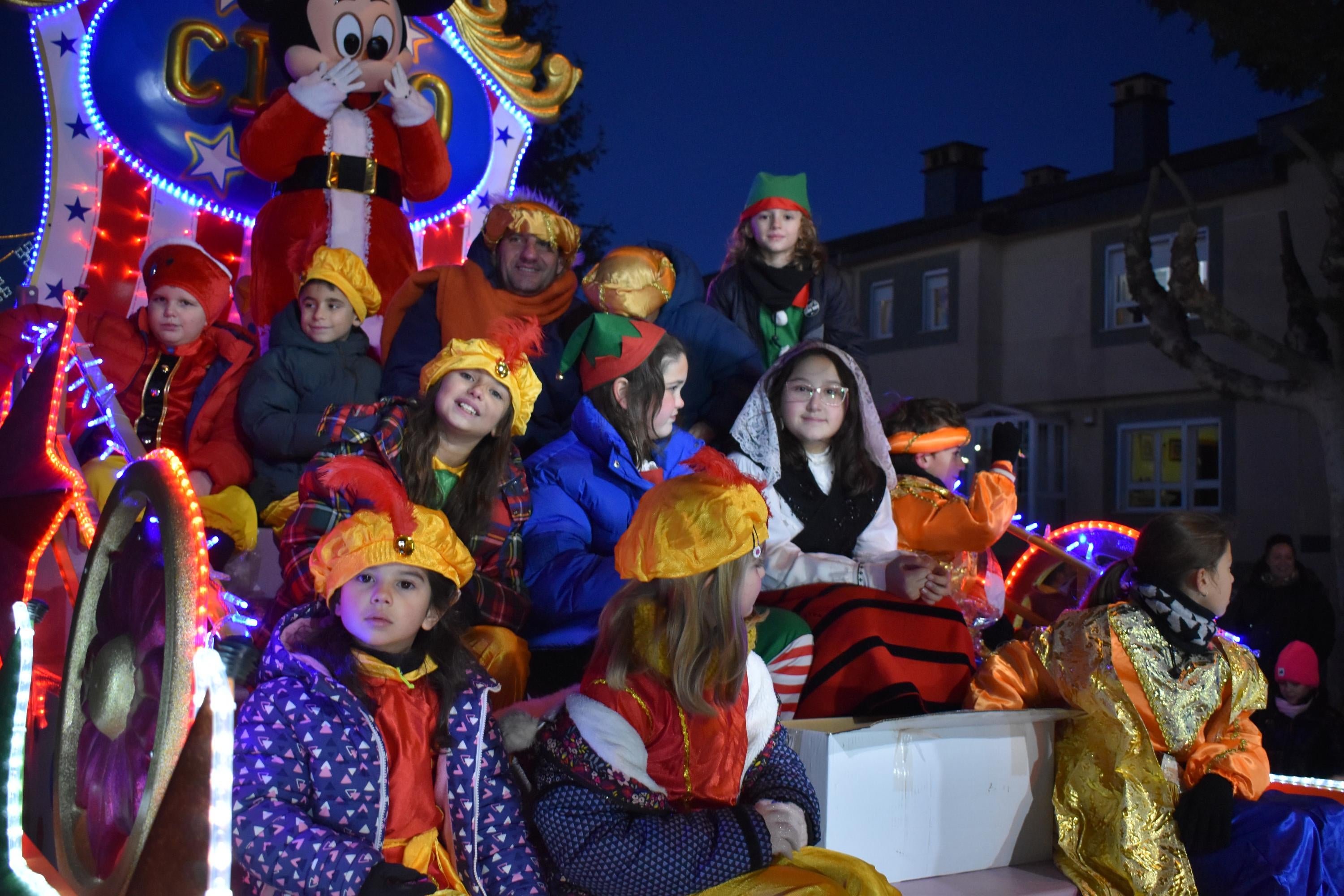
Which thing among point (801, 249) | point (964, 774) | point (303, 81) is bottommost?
point (964, 774)

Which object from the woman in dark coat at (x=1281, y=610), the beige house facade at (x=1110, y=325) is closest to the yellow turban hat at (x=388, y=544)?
the woman in dark coat at (x=1281, y=610)

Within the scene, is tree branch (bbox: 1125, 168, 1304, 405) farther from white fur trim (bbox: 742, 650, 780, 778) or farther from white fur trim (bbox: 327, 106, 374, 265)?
white fur trim (bbox: 742, 650, 780, 778)

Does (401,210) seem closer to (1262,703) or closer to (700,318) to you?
(700,318)

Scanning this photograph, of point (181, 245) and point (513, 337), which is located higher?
point (181, 245)

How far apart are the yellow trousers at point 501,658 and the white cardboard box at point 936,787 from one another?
724mm

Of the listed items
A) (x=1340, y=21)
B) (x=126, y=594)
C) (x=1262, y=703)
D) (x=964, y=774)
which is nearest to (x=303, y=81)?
(x=126, y=594)

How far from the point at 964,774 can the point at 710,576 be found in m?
1.14

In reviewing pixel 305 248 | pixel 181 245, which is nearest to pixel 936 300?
pixel 305 248

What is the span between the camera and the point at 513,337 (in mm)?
3229

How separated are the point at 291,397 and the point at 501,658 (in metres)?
1.52

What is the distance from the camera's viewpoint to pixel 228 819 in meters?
1.72

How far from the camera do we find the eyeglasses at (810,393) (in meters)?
3.75

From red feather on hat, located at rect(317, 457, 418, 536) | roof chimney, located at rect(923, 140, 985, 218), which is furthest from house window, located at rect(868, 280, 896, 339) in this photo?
red feather on hat, located at rect(317, 457, 418, 536)

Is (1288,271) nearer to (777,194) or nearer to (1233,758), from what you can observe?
(777,194)
